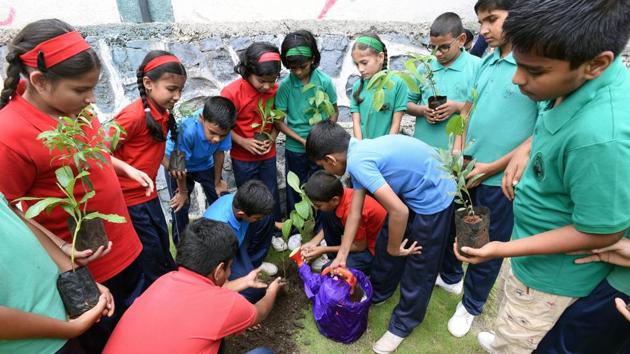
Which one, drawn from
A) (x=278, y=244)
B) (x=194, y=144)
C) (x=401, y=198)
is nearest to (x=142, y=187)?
(x=194, y=144)

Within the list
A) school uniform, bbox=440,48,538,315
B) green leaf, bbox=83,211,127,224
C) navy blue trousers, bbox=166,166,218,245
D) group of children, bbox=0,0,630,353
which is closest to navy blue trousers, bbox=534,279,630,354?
group of children, bbox=0,0,630,353

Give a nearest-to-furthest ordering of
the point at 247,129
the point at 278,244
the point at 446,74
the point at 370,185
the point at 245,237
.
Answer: the point at 370,185 < the point at 245,237 < the point at 446,74 < the point at 247,129 < the point at 278,244

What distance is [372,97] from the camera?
2852 mm

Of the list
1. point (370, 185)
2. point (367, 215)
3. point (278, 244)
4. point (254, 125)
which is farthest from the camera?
point (278, 244)

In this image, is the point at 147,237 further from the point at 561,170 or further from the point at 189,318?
the point at 561,170

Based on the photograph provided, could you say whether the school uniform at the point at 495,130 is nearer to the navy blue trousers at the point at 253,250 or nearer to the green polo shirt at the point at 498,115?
the green polo shirt at the point at 498,115

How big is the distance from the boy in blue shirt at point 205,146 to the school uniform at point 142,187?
29 centimetres

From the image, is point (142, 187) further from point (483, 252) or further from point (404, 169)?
point (483, 252)

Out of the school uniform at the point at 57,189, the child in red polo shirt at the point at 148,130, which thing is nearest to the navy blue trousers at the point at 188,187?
the child in red polo shirt at the point at 148,130

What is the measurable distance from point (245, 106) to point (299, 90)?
1.47ft

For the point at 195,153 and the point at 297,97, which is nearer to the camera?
the point at 195,153

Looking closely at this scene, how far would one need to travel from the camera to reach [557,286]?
1.40 meters

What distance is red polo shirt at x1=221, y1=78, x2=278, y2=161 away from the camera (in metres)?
2.96

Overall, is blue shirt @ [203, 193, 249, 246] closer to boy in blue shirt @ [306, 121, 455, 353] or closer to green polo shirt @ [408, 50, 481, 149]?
boy in blue shirt @ [306, 121, 455, 353]
